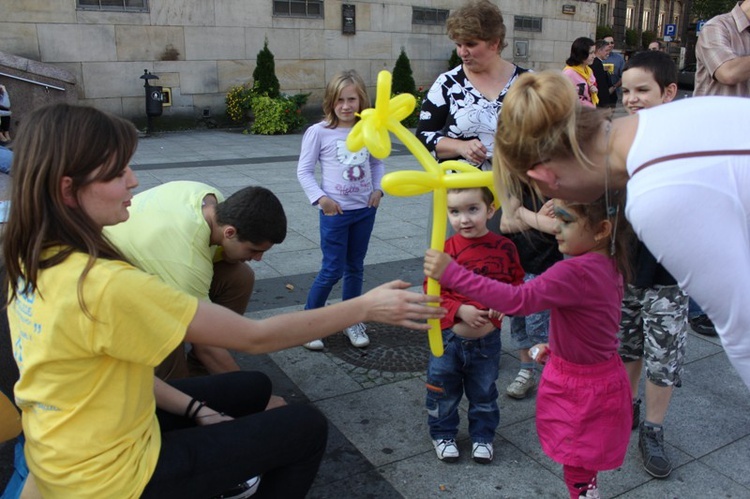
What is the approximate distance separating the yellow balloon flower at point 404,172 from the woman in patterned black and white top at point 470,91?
1145mm

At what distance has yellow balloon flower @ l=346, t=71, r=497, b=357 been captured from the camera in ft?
6.78

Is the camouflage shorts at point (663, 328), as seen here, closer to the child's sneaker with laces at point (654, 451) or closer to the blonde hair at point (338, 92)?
the child's sneaker with laces at point (654, 451)

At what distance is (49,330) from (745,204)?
1718 mm

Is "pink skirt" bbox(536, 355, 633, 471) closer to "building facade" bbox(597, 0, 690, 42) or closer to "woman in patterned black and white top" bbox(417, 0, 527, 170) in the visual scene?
"woman in patterned black and white top" bbox(417, 0, 527, 170)

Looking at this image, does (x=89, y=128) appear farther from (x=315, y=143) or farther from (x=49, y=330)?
(x=315, y=143)

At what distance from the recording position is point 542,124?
1630mm

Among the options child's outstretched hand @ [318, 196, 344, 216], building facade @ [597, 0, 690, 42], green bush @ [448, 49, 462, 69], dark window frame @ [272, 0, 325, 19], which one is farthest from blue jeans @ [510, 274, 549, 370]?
building facade @ [597, 0, 690, 42]

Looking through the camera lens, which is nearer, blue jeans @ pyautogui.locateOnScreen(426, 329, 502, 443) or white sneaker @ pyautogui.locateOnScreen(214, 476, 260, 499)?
white sneaker @ pyautogui.locateOnScreen(214, 476, 260, 499)

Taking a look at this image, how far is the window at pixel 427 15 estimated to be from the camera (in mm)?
17453

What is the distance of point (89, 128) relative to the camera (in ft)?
6.20

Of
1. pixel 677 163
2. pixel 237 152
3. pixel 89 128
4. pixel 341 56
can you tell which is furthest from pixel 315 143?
pixel 341 56

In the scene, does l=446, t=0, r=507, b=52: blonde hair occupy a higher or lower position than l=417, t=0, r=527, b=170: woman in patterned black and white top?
higher

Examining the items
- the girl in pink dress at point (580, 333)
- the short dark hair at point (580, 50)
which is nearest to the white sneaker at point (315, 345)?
the girl in pink dress at point (580, 333)

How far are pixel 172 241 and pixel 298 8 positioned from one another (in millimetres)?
13861
